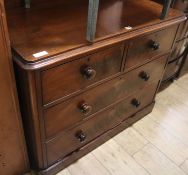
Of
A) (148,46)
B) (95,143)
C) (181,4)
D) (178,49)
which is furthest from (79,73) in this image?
(178,49)

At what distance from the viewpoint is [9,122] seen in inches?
39.2

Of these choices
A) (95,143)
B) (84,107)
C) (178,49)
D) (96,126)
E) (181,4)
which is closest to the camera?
(84,107)

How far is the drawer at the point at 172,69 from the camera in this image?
1.91m

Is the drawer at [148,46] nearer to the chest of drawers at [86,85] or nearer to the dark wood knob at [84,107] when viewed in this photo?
the chest of drawers at [86,85]

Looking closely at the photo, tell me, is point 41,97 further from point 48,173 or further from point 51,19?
point 48,173

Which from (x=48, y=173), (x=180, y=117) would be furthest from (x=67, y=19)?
(x=180, y=117)

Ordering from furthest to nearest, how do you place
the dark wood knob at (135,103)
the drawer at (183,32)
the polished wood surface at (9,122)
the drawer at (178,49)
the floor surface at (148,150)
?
the drawer at (178,49) → the drawer at (183,32) → the dark wood knob at (135,103) → the floor surface at (148,150) → the polished wood surface at (9,122)

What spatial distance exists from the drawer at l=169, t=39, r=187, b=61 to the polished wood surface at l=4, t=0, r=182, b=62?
1.54 ft

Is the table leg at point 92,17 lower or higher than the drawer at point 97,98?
higher

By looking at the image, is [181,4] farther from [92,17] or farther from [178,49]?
[92,17]

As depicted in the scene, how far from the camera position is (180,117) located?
1.81 m

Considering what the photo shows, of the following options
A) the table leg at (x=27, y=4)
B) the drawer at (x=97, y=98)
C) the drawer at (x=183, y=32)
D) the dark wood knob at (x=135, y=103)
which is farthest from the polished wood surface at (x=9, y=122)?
the drawer at (x=183, y=32)

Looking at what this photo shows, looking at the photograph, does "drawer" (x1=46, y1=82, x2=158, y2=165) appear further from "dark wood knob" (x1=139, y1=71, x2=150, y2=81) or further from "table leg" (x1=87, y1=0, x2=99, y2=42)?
"table leg" (x1=87, y1=0, x2=99, y2=42)

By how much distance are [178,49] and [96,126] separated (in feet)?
3.35
